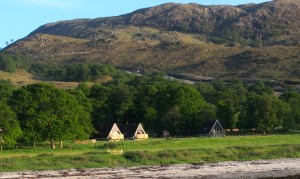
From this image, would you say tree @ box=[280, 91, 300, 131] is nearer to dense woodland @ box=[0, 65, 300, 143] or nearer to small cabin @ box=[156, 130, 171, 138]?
dense woodland @ box=[0, 65, 300, 143]

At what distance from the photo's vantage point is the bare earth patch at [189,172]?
48.3 m

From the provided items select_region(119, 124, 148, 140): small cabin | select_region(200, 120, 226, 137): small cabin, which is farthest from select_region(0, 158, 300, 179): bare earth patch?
select_region(119, 124, 148, 140): small cabin

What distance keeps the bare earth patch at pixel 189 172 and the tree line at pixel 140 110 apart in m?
20.8

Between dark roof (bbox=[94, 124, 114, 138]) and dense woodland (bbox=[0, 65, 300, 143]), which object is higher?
dense woodland (bbox=[0, 65, 300, 143])

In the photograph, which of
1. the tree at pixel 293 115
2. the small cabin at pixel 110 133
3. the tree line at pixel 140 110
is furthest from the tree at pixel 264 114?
the small cabin at pixel 110 133

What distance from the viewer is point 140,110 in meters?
117

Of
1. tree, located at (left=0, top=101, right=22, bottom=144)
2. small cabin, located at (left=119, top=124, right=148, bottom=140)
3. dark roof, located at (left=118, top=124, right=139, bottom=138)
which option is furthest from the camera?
dark roof, located at (left=118, top=124, right=139, bottom=138)

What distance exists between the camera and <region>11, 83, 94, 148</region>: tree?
2825 inches

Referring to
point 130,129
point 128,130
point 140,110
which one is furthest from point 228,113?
point 128,130

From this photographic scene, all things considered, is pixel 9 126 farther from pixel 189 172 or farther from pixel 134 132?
pixel 134 132

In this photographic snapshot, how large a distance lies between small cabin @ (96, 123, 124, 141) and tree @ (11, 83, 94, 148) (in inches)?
785

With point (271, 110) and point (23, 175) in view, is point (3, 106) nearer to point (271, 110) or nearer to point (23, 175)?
point (23, 175)

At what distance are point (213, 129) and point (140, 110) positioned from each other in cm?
2009

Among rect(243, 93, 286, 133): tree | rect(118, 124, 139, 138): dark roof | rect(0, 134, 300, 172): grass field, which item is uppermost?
rect(243, 93, 286, 133): tree
